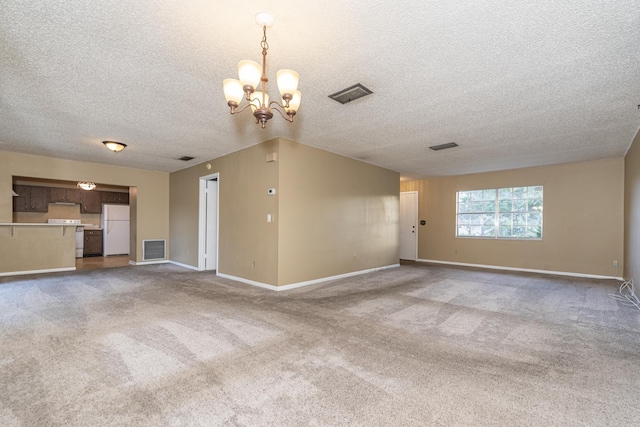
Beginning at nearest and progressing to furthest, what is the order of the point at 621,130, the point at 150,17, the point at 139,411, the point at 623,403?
the point at 139,411 < the point at 623,403 < the point at 150,17 < the point at 621,130

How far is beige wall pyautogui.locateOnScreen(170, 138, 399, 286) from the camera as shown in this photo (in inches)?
188

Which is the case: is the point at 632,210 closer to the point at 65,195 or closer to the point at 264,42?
the point at 264,42

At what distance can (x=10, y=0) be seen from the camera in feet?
5.94

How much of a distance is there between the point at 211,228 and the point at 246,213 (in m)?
1.96

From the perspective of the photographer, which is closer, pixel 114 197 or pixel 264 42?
pixel 264 42

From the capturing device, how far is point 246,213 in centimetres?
529

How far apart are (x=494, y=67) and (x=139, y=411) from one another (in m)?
3.70

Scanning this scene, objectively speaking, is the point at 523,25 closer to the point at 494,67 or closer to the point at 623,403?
the point at 494,67

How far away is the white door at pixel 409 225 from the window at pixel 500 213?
4.10ft

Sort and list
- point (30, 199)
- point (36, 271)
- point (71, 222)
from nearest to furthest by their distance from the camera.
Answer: point (36, 271)
point (30, 199)
point (71, 222)

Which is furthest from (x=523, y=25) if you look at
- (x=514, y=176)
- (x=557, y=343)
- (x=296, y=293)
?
(x=514, y=176)

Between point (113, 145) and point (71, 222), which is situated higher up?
point (113, 145)

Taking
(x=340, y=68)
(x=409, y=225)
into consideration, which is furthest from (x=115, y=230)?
(x=340, y=68)

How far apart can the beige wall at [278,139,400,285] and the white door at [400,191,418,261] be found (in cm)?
187
